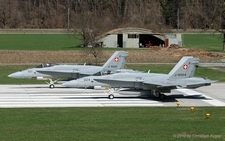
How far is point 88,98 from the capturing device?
40.8 m

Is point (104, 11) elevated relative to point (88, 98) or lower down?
elevated

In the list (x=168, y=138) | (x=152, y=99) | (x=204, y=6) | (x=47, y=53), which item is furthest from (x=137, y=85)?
(x=204, y=6)

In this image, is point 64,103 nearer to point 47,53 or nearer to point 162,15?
point 47,53

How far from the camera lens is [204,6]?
17588 cm

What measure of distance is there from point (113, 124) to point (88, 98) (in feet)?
39.2

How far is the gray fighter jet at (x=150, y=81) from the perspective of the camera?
39969mm

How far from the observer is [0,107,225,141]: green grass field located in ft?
84.7

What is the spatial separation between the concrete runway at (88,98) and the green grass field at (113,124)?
110 inches

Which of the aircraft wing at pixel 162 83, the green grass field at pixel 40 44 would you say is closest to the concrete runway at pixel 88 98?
the aircraft wing at pixel 162 83

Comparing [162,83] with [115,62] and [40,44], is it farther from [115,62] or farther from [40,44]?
[40,44]

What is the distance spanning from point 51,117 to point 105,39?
58224 millimetres

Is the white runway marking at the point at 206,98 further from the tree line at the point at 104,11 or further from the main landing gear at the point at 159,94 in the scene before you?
the tree line at the point at 104,11

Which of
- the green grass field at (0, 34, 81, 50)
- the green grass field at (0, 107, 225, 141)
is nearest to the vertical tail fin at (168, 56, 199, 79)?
the green grass field at (0, 107, 225, 141)

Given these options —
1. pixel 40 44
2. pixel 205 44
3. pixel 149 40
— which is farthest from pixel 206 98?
pixel 205 44
